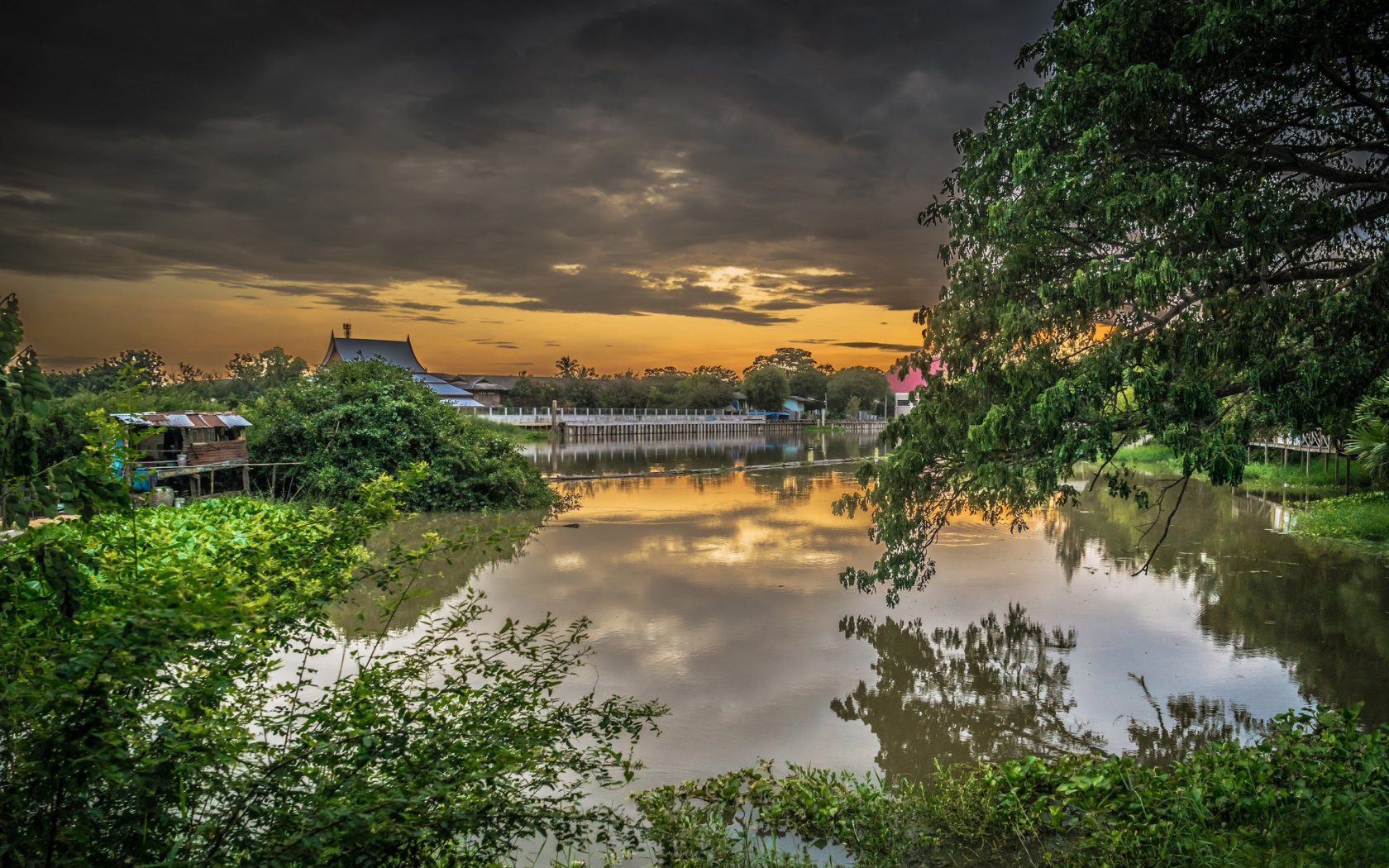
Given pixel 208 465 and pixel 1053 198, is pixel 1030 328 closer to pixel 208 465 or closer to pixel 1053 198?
pixel 1053 198

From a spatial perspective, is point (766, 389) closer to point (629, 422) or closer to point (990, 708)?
point (629, 422)

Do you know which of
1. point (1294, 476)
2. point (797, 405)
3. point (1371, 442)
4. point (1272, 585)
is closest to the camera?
point (1272, 585)

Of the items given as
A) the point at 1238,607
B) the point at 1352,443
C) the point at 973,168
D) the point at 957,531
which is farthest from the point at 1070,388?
the point at 1352,443

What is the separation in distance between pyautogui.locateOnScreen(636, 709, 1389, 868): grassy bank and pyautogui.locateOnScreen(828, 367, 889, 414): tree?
3547 inches

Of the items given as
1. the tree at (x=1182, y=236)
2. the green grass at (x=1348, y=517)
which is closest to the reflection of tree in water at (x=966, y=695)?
the tree at (x=1182, y=236)

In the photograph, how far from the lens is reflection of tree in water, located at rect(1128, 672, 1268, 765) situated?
6.18m

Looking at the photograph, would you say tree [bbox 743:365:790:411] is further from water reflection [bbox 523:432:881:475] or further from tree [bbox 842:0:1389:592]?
tree [bbox 842:0:1389:592]

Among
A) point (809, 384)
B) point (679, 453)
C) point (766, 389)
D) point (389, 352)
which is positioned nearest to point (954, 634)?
point (679, 453)

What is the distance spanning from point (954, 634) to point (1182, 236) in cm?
496

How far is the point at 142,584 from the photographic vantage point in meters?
3.34

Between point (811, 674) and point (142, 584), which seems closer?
point (142, 584)

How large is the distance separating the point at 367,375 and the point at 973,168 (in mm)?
16797

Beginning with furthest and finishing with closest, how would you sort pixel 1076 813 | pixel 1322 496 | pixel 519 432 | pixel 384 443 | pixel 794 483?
1. pixel 519 432
2. pixel 794 483
3. pixel 1322 496
4. pixel 384 443
5. pixel 1076 813

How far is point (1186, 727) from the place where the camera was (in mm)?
6605
